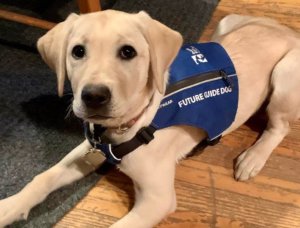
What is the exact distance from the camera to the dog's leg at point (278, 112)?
5.32 ft

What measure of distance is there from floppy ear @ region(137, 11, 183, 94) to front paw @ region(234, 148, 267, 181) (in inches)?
20.6

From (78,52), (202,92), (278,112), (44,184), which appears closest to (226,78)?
(202,92)

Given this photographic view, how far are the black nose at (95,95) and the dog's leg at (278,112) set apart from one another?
68 cm

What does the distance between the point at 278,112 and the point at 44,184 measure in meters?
0.83

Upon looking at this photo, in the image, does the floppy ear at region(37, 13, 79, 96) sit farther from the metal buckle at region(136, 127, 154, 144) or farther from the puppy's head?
the metal buckle at region(136, 127, 154, 144)

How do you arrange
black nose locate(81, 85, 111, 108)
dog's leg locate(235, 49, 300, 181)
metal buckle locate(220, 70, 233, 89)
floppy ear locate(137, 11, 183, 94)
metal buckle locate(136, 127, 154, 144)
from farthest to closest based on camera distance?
dog's leg locate(235, 49, 300, 181) < metal buckle locate(220, 70, 233, 89) < metal buckle locate(136, 127, 154, 144) < floppy ear locate(137, 11, 183, 94) < black nose locate(81, 85, 111, 108)

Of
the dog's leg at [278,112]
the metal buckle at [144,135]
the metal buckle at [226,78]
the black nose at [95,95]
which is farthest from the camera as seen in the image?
the dog's leg at [278,112]

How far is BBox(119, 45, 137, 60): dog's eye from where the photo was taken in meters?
1.20

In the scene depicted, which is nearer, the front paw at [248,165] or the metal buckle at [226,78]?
the metal buckle at [226,78]

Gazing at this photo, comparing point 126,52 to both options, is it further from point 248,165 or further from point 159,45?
point 248,165

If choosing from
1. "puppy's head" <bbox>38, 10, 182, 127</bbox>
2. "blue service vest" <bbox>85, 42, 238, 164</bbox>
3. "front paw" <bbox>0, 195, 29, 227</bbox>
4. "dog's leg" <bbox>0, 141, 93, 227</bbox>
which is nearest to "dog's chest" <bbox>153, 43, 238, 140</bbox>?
"blue service vest" <bbox>85, 42, 238, 164</bbox>

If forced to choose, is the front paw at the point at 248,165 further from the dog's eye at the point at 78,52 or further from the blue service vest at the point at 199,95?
the dog's eye at the point at 78,52

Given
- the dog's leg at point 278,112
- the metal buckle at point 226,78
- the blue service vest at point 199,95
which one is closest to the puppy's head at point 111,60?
the blue service vest at point 199,95

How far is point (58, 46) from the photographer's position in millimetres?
1271
